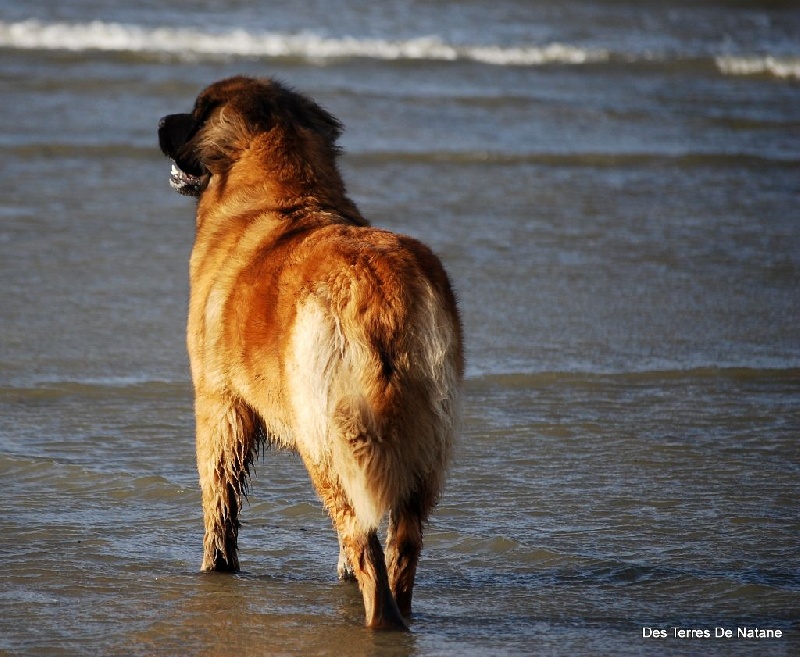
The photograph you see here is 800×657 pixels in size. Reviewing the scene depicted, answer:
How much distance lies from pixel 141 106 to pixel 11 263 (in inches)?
267

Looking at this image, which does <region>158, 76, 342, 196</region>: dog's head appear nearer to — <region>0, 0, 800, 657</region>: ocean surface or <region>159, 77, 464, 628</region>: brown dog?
<region>159, 77, 464, 628</region>: brown dog

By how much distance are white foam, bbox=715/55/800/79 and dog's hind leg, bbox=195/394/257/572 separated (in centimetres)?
1660

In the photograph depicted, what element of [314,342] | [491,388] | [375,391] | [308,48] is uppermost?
[308,48]

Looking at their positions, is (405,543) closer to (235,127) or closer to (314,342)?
(314,342)

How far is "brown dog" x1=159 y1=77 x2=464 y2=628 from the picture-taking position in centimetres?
327

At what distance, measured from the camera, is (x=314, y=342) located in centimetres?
330

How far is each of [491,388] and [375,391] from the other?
296 cm

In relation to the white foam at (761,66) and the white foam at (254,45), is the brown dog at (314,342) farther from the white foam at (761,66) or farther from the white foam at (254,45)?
the white foam at (761,66)

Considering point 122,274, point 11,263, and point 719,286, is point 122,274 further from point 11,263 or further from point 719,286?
point 719,286

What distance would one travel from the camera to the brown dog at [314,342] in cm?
327

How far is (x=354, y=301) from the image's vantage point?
129 inches

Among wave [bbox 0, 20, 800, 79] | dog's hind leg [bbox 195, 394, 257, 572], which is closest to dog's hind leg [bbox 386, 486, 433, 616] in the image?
dog's hind leg [bbox 195, 394, 257, 572]

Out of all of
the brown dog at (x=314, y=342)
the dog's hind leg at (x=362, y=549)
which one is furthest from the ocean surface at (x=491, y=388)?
the brown dog at (x=314, y=342)

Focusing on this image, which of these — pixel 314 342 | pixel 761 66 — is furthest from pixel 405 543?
pixel 761 66
